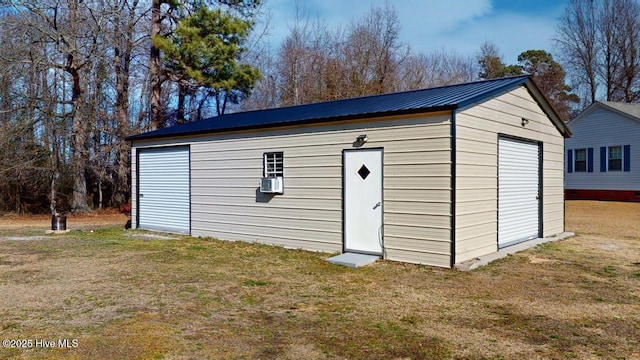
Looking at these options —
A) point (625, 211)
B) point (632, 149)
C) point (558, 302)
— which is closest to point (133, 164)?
point (558, 302)

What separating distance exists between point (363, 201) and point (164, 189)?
603 centimetres

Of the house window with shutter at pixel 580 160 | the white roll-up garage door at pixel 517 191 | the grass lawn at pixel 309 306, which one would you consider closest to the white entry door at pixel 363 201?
the grass lawn at pixel 309 306

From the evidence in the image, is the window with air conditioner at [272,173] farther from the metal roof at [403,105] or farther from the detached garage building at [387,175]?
the metal roof at [403,105]

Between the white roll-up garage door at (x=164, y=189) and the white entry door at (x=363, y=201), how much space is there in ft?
15.6

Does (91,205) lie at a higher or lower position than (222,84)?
lower

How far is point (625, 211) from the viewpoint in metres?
16.0

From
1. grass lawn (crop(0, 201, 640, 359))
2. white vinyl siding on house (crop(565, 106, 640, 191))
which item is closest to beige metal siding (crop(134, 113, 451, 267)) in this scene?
grass lawn (crop(0, 201, 640, 359))

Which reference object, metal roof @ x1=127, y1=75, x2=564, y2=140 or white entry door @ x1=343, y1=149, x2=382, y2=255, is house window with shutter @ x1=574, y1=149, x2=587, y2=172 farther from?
white entry door @ x1=343, y1=149, x2=382, y2=255

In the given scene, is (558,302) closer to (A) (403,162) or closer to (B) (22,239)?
(A) (403,162)

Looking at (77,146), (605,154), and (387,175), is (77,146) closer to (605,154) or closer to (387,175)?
(387,175)

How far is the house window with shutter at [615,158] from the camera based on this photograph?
62.4 ft

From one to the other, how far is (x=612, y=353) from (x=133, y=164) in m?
11.6

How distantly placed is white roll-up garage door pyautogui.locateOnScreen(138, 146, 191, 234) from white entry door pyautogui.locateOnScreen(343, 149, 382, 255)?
15.6 feet

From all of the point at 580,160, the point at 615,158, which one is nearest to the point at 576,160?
the point at 580,160
